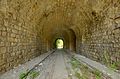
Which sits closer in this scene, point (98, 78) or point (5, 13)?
point (98, 78)

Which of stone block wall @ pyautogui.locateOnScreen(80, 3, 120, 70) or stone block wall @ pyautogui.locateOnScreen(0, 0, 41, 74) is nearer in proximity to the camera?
stone block wall @ pyautogui.locateOnScreen(0, 0, 41, 74)

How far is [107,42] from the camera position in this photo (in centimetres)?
597

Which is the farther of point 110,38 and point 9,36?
point 110,38

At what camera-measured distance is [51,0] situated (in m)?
8.77

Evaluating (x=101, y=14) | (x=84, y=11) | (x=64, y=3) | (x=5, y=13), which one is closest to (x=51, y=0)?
(x=64, y=3)

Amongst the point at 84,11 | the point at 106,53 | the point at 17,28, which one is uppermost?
the point at 84,11

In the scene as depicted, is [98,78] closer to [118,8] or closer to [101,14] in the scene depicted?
[118,8]

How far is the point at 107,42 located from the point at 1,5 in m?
3.97

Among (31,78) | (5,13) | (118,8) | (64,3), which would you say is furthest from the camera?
(64,3)

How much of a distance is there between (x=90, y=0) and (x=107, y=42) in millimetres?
2687

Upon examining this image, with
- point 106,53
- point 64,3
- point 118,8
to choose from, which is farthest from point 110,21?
point 64,3

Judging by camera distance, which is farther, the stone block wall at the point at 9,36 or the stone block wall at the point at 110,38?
the stone block wall at the point at 110,38

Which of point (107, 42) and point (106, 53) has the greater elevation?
point (107, 42)

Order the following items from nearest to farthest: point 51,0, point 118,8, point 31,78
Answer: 1. point 31,78
2. point 118,8
3. point 51,0
